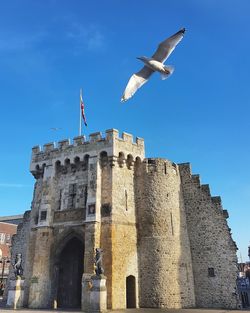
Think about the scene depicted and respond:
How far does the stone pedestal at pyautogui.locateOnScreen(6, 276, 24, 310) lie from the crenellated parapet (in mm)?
8564

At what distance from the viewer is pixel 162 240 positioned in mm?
23969

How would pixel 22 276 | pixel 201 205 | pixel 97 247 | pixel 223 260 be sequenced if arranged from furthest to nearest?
pixel 201 205, pixel 223 260, pixel 22 276, pixel 97 247

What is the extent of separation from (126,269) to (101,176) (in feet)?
→ 22.4

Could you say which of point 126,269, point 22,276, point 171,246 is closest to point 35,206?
point 22,276

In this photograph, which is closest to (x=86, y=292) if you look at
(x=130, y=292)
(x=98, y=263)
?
(x=98, y=263)

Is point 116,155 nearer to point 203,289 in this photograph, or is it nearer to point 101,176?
point 101,176

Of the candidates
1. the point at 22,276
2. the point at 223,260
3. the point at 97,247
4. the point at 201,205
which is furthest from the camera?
the point at 201,205

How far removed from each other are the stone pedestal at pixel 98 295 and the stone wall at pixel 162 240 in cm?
463

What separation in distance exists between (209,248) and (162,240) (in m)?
4.15

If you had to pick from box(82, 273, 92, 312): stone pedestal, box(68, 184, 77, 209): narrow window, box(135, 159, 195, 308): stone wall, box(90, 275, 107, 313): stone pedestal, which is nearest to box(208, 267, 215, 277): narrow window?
box(135, 159, 195, 308): stone wall

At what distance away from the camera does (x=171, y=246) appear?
2412 cm

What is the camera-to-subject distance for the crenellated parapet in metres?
24.4

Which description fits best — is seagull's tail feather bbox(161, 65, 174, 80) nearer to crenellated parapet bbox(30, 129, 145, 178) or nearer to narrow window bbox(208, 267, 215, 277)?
crenellated parapet bbox(30, 129, 145, 178)

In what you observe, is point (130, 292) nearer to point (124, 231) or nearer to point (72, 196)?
point (124, 231)
